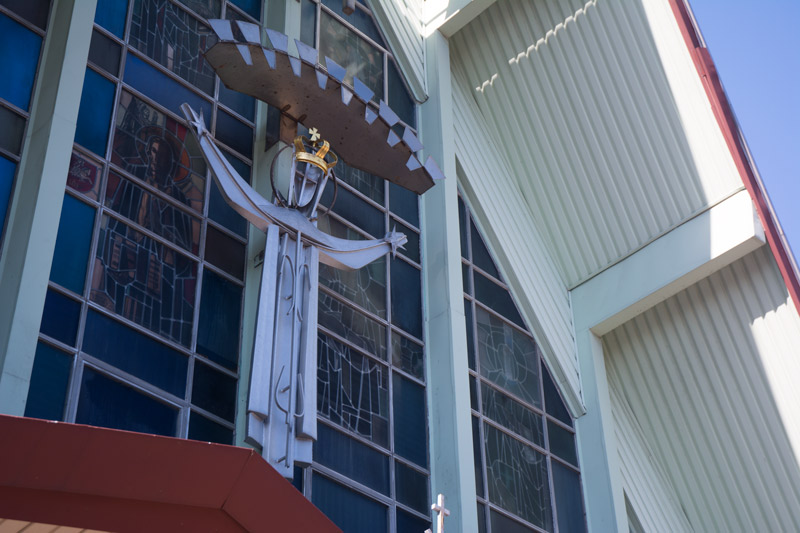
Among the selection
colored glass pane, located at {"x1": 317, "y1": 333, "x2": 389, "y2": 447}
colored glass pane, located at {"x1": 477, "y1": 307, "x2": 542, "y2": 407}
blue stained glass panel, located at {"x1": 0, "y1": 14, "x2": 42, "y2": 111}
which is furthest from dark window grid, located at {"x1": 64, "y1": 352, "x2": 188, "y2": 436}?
colored glass pane, located at {"x1": 477, "y1": 307, "x2": 542, "y2": 407}

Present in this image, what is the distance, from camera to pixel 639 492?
9883 mm

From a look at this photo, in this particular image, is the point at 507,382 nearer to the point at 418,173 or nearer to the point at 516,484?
the point at 516,484

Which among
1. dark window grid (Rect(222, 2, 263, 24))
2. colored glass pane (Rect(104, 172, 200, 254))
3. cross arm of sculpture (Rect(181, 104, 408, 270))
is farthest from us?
dark window grid (Rect(222, 2, 263, 24))

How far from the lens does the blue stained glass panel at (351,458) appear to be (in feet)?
24.2

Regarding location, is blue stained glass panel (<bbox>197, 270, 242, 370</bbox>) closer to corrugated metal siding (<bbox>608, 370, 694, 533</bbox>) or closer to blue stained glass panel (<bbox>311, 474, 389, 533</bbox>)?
blue stained glass panel (<bbox>311, 474, 389, 533</bbox>)

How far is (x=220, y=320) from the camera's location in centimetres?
724

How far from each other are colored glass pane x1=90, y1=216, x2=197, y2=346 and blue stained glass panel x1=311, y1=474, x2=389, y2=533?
4.00ft

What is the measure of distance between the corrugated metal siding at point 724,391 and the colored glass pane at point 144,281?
15.1 ft

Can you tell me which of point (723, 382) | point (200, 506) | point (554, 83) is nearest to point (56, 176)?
point (200, 506)

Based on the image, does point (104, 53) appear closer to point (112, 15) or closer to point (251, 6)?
point (112, 15)

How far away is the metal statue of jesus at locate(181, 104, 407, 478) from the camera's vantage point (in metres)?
6.34

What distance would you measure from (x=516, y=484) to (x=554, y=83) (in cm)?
356

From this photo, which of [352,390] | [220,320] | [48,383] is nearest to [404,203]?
[352,390]

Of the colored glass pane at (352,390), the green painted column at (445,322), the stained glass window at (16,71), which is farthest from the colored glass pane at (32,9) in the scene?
the green painted column at (445,322)
